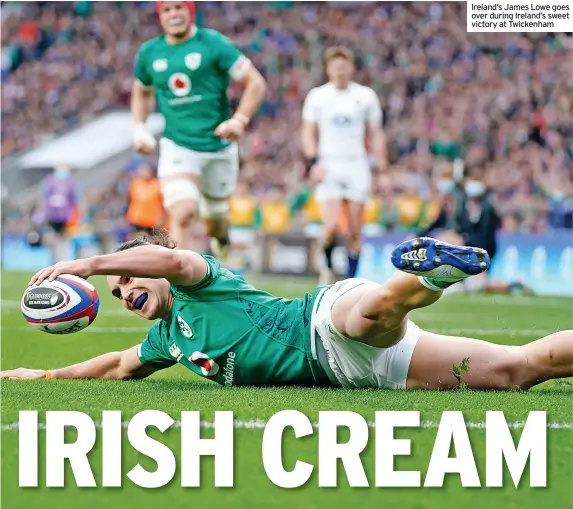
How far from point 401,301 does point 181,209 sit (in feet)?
19.2

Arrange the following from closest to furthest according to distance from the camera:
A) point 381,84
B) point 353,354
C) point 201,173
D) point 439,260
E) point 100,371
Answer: point 439,260
point 353,354
point 100,371
point 201,173
point 381,84

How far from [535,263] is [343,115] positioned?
584cm

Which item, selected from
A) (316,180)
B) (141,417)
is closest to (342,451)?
(141,417)

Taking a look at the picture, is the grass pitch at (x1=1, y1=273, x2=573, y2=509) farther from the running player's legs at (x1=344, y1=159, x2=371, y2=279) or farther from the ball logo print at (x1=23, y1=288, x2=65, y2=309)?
the running player's legs at (x1=344, y1=159, x2=371, y2=279)

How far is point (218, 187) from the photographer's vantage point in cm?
1119

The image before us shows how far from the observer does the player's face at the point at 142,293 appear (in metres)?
5.27

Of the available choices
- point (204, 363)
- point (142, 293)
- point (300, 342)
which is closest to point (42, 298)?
point (142, 293)

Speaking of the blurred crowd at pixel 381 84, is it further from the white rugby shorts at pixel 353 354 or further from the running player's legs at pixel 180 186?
the white rugby shorts at pixel 353 354

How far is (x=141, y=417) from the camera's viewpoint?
422 centimetres

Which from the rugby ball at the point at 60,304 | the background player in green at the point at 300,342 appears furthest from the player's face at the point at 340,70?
the rugby ball at the point at 60,304

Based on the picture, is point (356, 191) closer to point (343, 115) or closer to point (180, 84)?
point (343, 115)

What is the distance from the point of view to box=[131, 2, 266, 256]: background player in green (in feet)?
34.6

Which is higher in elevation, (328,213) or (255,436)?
(255,436)

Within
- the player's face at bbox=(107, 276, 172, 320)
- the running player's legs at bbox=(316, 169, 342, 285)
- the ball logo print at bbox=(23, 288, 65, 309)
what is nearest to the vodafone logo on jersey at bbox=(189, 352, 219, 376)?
the player's face at bbox=(107, 276, 172, 320)
